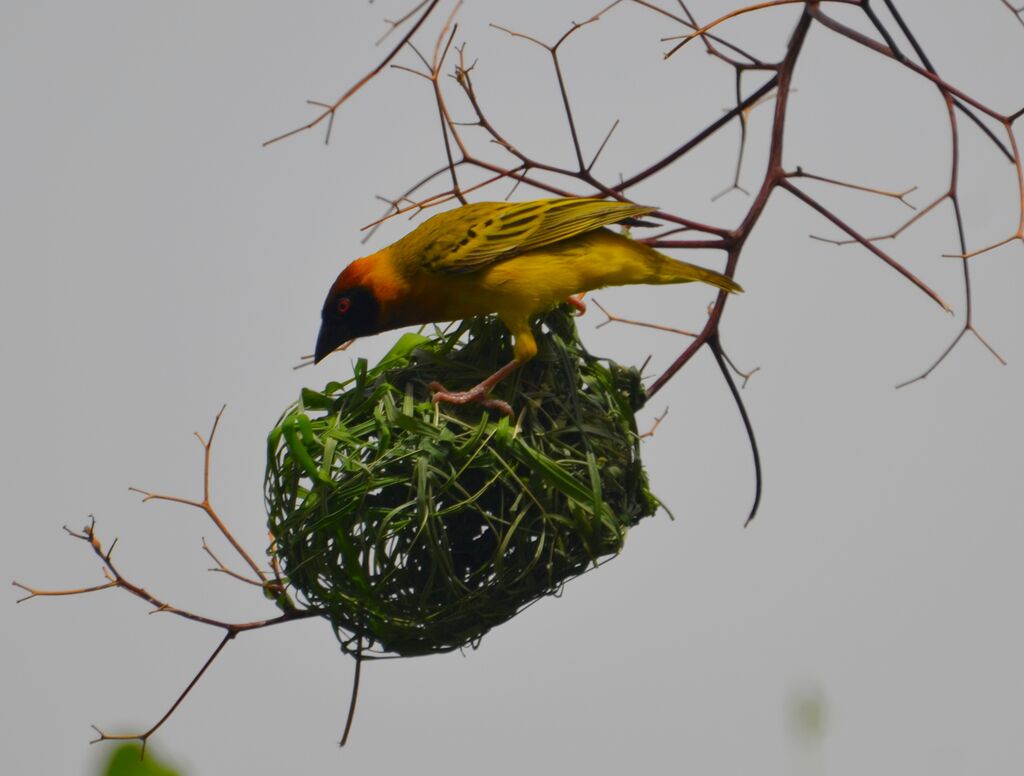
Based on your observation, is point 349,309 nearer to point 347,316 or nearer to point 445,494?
point 347,316

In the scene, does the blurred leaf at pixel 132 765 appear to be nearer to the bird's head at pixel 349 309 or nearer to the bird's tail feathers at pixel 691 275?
the bird's head at pixel 349 309

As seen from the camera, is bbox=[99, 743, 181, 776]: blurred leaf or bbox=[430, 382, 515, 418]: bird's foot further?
bbox=[430, 382, 515, 418]: bird's foot

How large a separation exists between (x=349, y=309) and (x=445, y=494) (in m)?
0.61

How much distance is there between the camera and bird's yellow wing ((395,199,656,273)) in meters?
2.89

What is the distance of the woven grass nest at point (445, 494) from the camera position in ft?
8.39

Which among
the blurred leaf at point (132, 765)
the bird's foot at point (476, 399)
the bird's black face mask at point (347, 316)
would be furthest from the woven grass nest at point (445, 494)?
the blurred leaf at point (132, 765)

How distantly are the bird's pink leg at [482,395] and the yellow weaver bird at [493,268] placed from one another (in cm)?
17

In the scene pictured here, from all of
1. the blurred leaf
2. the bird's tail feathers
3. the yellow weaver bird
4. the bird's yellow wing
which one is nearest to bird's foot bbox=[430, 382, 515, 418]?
the yellow weaver bird

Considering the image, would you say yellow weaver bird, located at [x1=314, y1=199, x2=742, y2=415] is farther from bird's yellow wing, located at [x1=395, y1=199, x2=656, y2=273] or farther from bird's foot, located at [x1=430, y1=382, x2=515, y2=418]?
bird's foot, located at [x1=430, y1=382, x2=515, y2=418]

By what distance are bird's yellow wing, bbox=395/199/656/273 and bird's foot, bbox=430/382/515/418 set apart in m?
0.36

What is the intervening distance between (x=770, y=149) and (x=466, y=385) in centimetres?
80

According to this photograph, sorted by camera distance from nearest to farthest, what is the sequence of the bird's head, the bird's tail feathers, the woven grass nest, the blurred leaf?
the blurred leaf
the woven grass nest
the bird's tail feathers
the bird's head

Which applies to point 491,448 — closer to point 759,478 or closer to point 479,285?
point 479,285

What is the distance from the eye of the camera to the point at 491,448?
257 centimetres
